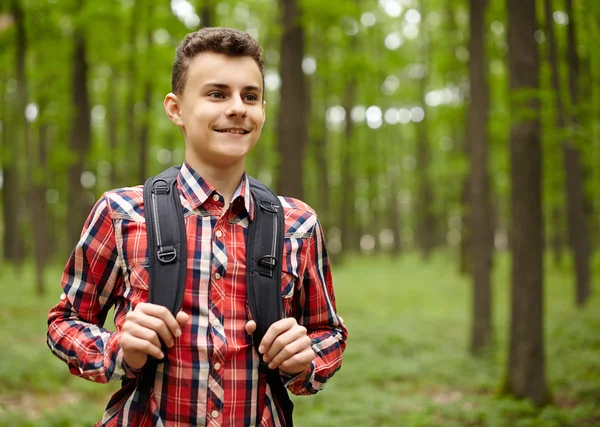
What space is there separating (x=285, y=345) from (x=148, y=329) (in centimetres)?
39

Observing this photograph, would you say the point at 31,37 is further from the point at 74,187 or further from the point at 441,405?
the point at 441,405

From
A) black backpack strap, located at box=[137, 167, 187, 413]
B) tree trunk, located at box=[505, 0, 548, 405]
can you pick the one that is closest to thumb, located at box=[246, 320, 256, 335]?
black backpack strap, located at box=[137, 167, 187, 413]

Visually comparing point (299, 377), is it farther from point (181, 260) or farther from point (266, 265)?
Answer: point (181, 260)

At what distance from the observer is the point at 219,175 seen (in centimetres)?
193

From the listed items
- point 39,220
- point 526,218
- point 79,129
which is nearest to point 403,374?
point 526,218

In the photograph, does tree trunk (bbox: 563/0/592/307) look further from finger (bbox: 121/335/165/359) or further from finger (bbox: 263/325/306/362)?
finger (bbox: 121/335/165/359)

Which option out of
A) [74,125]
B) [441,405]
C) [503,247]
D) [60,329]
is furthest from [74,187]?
[503,247]

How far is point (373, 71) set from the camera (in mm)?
13781

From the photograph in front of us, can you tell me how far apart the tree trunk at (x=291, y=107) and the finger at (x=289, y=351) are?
777 centimetres

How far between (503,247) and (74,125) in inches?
1639

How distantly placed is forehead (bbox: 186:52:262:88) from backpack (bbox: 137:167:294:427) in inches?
13.4

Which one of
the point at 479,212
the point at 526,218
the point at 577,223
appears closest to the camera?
the point at 526,218

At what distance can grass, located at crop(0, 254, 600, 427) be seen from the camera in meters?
6.89

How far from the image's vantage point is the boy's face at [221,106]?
1.83 m
